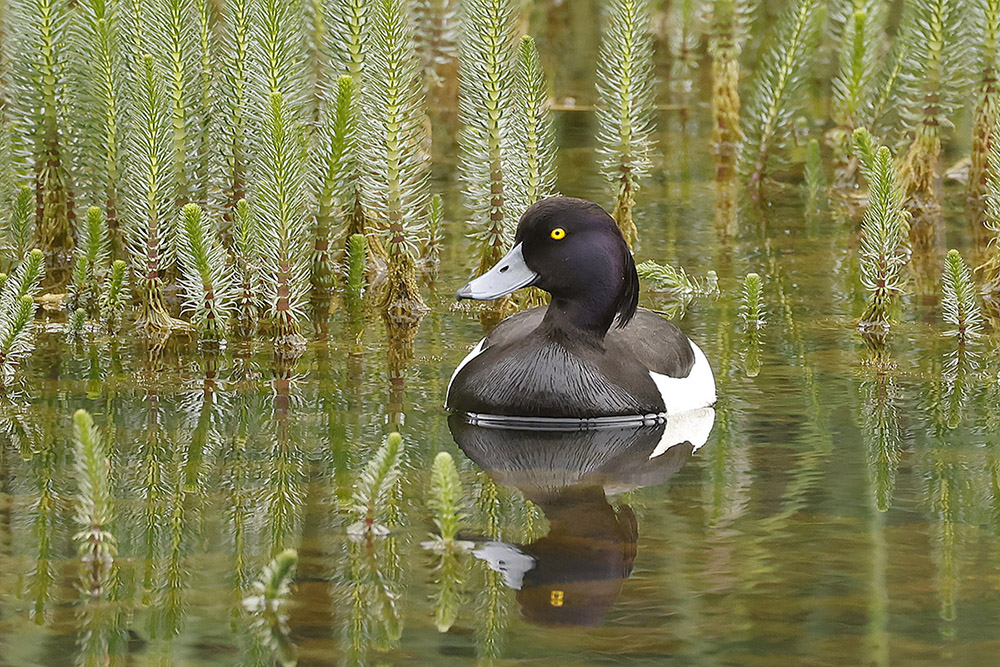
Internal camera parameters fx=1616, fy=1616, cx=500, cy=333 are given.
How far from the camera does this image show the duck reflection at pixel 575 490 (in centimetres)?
541

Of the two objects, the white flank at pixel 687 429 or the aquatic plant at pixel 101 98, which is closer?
the white flank at pixel 687 429

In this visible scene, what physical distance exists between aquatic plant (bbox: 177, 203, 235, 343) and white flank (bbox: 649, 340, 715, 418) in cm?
238

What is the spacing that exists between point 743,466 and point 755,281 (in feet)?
7.21

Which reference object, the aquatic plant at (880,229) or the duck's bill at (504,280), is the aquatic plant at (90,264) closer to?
the duck's bill at (504,280)

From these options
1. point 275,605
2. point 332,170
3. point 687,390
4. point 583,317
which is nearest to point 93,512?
point 275,605

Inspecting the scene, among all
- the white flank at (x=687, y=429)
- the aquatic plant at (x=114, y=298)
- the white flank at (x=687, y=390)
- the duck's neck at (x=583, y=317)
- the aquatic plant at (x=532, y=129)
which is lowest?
the white flank at (x=687, y=429)

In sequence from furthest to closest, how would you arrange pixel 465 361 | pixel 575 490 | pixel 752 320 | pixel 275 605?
1. pixel 752 320
2. pixel 465 361
3. pixel 575 490
4. pixel 275 605

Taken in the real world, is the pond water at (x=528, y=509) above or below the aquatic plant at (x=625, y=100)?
below

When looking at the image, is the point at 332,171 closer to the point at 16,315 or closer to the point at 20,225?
the point at 20,225

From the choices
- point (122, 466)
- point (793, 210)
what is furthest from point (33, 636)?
point (793, 210)

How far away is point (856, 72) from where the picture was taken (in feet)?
38.6

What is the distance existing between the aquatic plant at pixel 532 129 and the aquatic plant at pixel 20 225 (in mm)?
2698

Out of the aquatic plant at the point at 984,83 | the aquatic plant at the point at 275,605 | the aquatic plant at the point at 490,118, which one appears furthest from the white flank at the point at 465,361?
the aquatic plant at the point at 984,83

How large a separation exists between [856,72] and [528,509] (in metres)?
6.53
